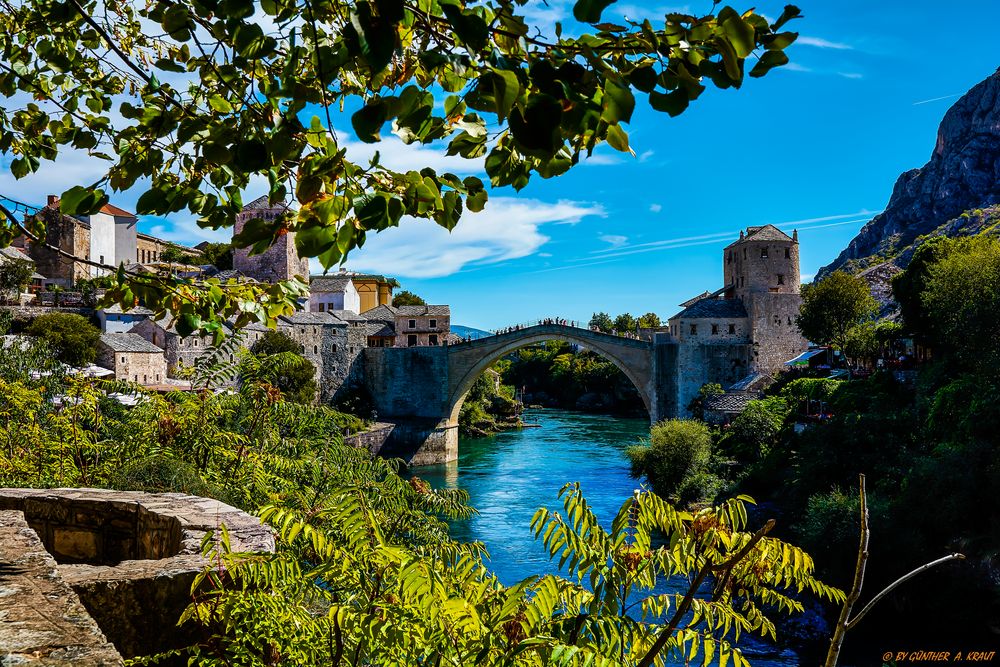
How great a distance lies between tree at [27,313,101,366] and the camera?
2877 centimetres

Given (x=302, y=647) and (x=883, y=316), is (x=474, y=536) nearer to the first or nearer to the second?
(x=302, y=647)

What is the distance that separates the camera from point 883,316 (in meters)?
50.0

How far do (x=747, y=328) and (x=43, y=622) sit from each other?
35481mm

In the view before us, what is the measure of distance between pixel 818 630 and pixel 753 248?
2516cm

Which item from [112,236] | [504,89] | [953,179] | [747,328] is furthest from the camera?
[953,179]

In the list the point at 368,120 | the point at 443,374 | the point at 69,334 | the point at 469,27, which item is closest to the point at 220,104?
the point at 368,120

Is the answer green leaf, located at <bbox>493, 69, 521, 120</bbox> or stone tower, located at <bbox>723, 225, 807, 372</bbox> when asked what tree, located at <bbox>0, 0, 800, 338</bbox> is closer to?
green leaf, located at <bbox>493, 69, 521, 120</bbox>

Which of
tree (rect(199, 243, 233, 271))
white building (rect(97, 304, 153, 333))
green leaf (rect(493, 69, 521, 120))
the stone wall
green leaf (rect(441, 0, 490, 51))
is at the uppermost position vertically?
tree (rect(199, 243, 233, 271))

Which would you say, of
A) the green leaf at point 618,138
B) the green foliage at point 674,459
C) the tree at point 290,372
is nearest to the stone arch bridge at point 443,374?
the tree at point 290,372

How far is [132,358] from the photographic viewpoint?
30125 mm

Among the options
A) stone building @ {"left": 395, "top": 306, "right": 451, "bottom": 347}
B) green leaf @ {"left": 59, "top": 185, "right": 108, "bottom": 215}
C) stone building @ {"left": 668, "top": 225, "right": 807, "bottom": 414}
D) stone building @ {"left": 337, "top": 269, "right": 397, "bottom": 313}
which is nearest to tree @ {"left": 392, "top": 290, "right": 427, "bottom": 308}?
stone building @ {"left": 337, "top": 269, "right": 397, "bottom": 313}

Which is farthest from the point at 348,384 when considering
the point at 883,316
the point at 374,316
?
the point at 883,316

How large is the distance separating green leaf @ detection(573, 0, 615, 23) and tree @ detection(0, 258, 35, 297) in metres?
40.7

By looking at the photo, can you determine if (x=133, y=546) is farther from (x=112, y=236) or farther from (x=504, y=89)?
(x=112, y=236)
